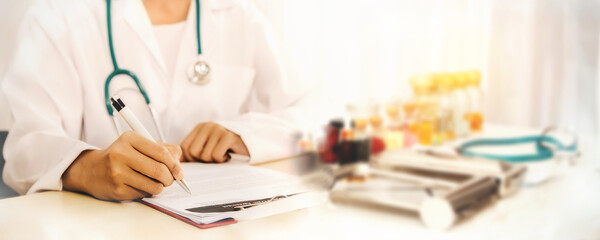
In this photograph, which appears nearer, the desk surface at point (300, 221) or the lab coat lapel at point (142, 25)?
the desk surface at point (300, 221)

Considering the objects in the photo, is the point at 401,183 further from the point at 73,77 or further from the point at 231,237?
the point at 73,77

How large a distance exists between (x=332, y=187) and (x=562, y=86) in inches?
13.3

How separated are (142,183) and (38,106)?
0.16 meters

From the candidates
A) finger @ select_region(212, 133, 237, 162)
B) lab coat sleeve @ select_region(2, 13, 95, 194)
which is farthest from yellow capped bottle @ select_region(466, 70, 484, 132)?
lab coat sleeve @ select_region(2, 13, 95, 194)

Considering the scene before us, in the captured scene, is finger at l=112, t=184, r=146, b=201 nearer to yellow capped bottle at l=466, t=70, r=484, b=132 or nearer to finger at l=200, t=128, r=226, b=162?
finger at l=200, t=128, r=226, b=162

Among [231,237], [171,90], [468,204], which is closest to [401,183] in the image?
[468,204]

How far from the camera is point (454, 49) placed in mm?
562

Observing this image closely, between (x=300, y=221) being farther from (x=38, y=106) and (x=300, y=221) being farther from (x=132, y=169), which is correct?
(x=38, y=106)

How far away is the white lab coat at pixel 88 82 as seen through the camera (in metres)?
0.53

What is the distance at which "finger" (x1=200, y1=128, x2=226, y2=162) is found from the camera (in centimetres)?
62

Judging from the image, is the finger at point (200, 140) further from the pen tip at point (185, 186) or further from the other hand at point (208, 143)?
the pen tip at point (185, 186)

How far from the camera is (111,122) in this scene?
55cm

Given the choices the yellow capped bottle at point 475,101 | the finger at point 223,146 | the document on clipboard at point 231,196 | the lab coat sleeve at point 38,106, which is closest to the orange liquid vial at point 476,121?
the yellow capped bottle at point 475,101

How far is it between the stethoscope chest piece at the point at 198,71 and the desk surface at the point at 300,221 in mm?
184
